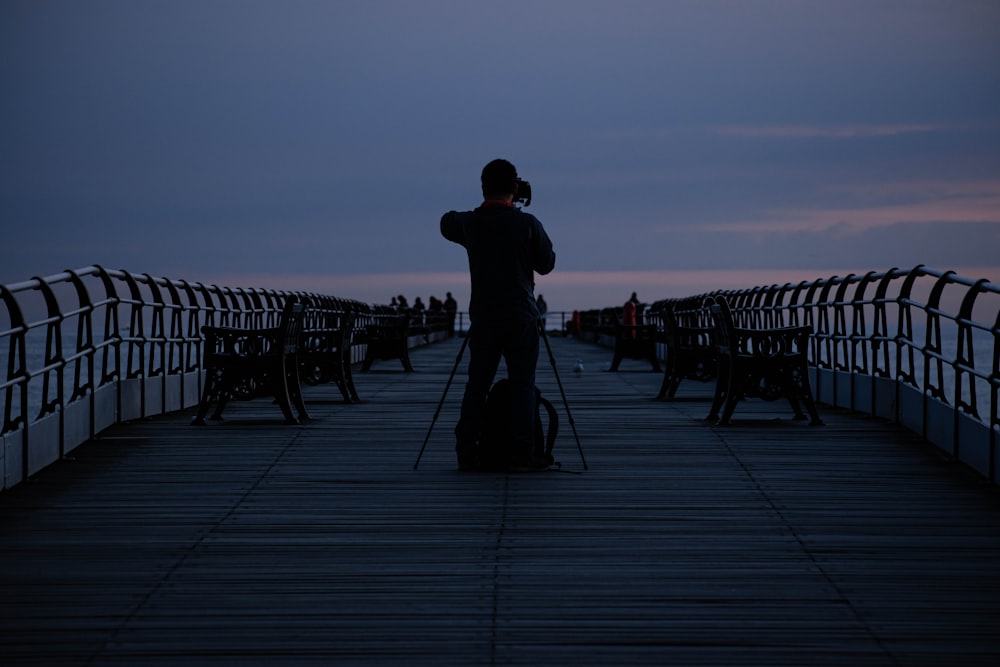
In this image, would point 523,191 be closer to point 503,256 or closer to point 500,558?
point 503,256

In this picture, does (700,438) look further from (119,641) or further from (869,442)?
(119,641)

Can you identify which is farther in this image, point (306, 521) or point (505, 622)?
point (306, 521)

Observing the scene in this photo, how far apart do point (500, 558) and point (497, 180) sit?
3544 mm

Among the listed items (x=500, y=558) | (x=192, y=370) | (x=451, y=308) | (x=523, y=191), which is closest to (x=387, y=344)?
→ (x=192, y=370)

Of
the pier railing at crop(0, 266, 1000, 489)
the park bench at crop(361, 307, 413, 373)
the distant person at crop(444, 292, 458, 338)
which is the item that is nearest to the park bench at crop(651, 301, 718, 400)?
the pier railing at crop(0, 266, 1000, 489)

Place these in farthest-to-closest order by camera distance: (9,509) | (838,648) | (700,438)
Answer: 1. (700,438)
2. (9,509)
3. (838,648)

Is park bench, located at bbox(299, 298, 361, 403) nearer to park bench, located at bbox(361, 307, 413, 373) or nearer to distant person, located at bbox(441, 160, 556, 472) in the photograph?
distant person, located at bbox(441, 160, 556, 472)

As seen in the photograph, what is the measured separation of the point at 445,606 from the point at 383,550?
3.79 ft

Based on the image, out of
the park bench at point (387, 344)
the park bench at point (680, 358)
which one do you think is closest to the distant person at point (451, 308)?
the park bench at point (387, 344)

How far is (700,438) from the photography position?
38.1 ft

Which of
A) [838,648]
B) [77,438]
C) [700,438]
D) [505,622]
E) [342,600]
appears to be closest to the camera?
[838,648]

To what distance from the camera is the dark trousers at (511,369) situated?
916cm

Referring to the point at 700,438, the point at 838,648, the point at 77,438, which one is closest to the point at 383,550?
the point at 838,648

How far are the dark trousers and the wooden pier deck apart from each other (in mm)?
351
